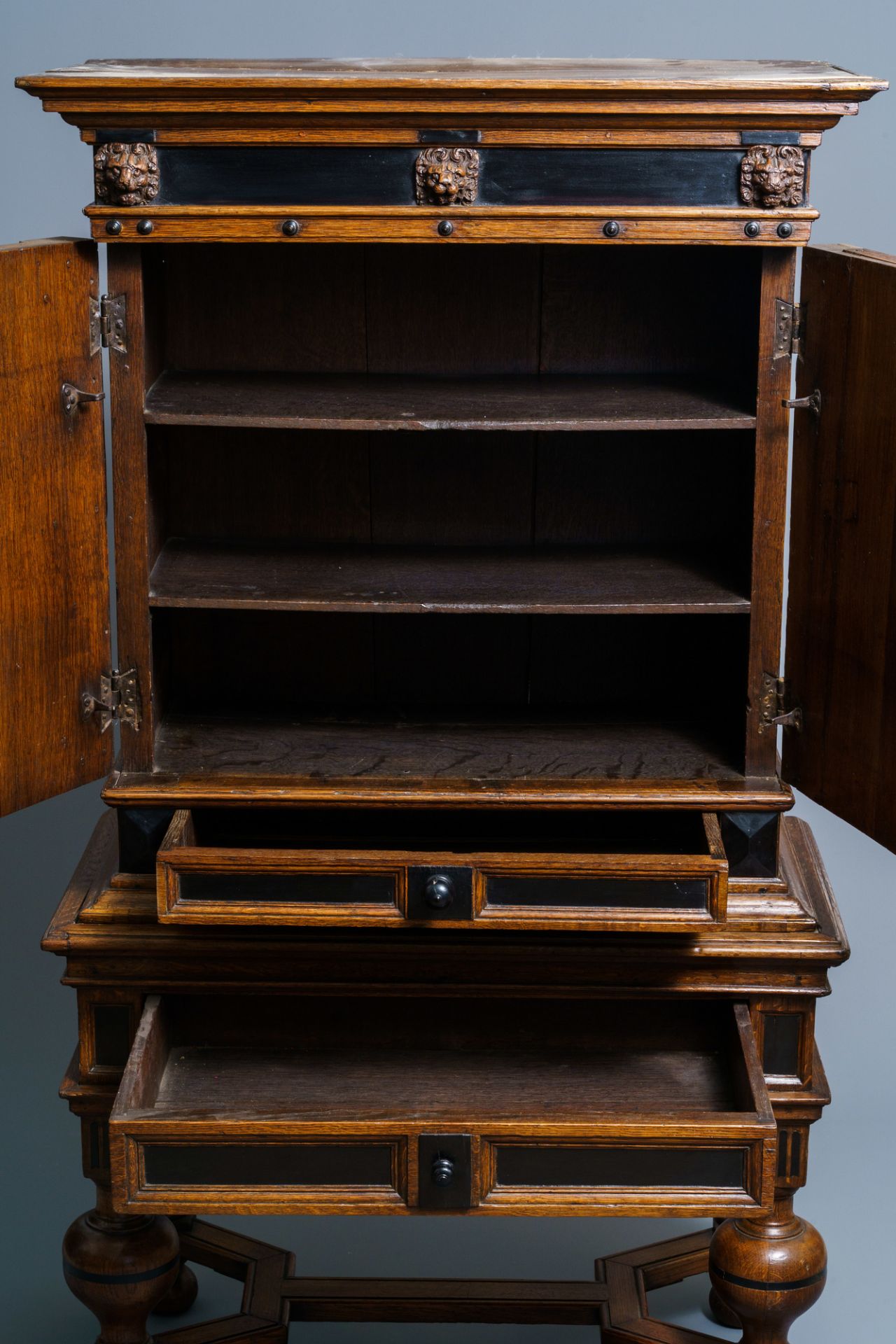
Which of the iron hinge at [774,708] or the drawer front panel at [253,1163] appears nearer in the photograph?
the drawer front panel at [253,1163]

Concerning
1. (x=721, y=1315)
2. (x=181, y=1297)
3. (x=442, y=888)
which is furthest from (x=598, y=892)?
(x=181, y=1297)

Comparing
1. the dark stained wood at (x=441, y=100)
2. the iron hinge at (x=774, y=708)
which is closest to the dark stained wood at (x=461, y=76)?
the dark stained wood at (x=441, y=100)

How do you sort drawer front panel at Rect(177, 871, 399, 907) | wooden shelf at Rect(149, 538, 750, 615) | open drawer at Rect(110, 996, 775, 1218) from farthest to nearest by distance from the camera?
wooden shelf at Rect(149, 538, 750, 615), drawer front panel at Rect(177, 871, 399, 907), open drawer at Rect(110, 996, 775, 1218)

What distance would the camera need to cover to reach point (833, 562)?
2.50m

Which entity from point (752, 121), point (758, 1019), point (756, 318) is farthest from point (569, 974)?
point (752, 121)

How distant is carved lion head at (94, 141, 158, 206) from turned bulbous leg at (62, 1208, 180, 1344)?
1.38 meters

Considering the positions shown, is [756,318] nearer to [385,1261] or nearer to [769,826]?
[769,826]

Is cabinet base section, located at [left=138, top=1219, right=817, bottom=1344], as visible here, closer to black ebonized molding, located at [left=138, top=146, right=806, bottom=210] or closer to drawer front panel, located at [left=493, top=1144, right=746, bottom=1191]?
drawer front panel, located at [left=493, top=1144, right=746, bottom=1191]

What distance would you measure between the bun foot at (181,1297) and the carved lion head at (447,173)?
1.83 meters

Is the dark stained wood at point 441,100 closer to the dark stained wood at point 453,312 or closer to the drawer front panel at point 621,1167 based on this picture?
the dark stained wood at point 453,312

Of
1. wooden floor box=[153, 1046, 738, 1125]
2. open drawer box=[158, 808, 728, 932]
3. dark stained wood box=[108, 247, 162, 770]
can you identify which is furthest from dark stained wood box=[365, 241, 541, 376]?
wooden floor box=[153, 1046, 738, 1125]

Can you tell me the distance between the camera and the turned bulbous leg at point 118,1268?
263 centimetres

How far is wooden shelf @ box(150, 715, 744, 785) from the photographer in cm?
258

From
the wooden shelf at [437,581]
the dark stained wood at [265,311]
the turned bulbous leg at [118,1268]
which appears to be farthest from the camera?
the dark stained wood at [265,311]
